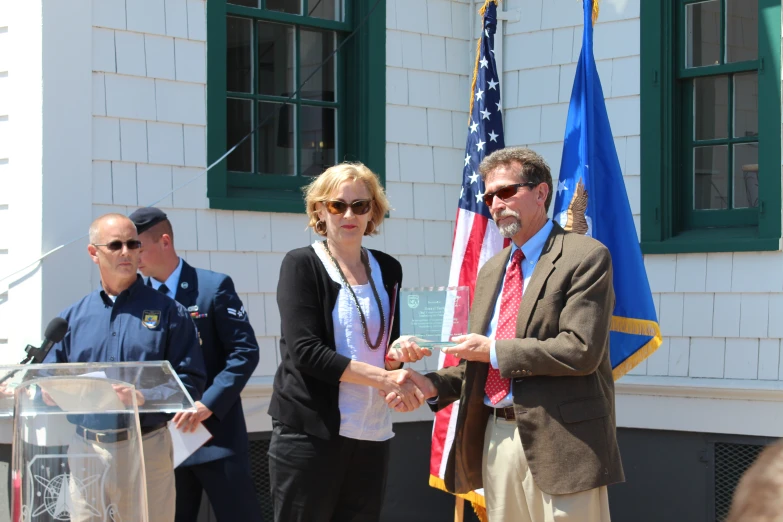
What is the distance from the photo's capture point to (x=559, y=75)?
7.24 metres

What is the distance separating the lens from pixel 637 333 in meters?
5.67

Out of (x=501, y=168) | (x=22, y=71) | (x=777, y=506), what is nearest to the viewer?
(x=777, y=506)

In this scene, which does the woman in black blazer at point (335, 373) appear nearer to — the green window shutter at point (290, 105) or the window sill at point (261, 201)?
the window sill at point (261, 201)

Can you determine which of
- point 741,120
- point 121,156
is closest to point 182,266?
point 121,156

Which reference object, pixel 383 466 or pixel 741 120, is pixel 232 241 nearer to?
pixel 383 466

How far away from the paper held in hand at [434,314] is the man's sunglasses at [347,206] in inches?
18.5

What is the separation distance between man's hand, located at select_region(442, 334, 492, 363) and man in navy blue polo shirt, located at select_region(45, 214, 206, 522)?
1.32 m

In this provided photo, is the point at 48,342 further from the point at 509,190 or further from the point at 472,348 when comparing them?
the point at 509,190

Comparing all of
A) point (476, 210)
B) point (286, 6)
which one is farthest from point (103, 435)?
point (286, 6)

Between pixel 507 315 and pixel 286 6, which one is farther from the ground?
pixel 286 6

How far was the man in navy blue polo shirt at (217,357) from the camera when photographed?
17.1 ft

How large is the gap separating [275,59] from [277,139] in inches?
21.2

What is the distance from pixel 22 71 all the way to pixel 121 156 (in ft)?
2.35

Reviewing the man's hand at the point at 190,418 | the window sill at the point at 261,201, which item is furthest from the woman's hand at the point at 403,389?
the window sill at the point at 261,201
